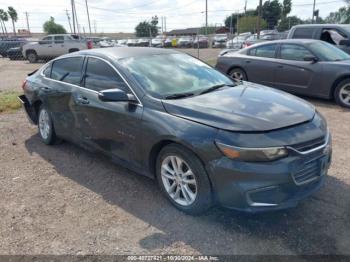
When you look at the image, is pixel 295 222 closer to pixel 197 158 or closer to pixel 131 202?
pixel 197 158

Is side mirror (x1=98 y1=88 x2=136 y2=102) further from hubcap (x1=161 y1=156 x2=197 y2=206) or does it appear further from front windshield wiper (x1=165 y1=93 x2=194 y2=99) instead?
hubcap (x1=161 y1=156 x2=197 y2=206)

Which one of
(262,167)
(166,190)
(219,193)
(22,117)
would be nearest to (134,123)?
(166,190)

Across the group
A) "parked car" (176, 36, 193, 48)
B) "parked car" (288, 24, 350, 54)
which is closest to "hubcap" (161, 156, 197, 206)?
"parked car" (288, 24, 350, 54)

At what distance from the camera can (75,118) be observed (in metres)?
4.33

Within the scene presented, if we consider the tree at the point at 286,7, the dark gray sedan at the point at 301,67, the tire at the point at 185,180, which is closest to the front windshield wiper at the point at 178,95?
the tire at the point at 185,180

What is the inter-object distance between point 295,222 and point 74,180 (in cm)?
260

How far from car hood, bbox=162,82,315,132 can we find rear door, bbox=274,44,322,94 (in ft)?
13.6

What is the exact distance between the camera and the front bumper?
105 inches

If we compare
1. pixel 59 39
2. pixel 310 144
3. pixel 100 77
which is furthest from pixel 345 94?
pixel 59 39

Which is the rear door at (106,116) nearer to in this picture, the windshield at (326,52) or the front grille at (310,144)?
the front grille at (310,144)

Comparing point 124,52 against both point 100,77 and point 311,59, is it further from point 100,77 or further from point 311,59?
point 311,59

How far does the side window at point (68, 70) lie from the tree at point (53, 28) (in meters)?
68.4

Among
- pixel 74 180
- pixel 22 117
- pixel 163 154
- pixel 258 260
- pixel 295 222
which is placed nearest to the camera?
pixel 258 260

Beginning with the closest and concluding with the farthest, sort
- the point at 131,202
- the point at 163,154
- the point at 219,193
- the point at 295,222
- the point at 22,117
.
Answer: the point at 219,193
the point at 295,222
the point at 163,154
the point at 131,202
the point at 22,117
